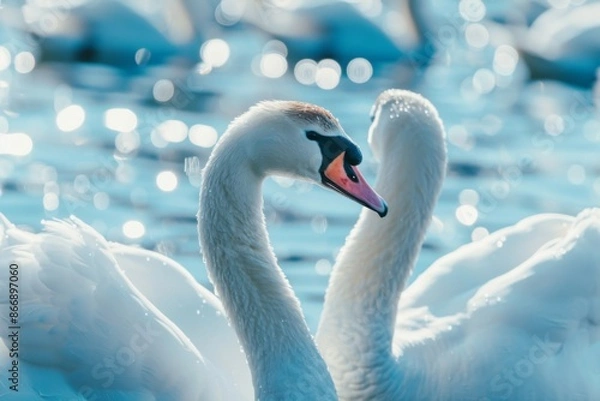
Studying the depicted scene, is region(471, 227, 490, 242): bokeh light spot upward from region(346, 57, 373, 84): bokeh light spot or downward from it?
downward

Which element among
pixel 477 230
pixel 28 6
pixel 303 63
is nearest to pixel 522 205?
pixel 477 230

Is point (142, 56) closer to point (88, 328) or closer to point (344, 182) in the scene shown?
point (88, 328)

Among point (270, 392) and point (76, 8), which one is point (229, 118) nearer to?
point (76, 8)

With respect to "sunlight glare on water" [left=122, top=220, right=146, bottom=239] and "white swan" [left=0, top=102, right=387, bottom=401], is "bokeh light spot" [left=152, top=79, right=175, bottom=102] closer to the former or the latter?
"sunlight glare on water" [left=122, top=220, right=146, bottom=239]

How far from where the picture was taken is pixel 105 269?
595 cm

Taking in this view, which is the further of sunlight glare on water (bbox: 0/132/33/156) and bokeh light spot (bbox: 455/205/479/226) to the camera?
sunlight glare on water (bbox: 0/132/33/156)

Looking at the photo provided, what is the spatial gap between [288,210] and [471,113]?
3.83 meters

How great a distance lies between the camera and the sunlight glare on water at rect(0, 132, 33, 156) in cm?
1192

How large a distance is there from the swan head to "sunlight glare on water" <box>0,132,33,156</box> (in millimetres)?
5693

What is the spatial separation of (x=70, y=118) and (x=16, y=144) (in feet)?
3.20

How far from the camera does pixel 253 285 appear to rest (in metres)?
5.73

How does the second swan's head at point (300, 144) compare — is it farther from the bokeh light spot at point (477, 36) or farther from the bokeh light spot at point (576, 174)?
the bokeh light spot at point (477, 36)

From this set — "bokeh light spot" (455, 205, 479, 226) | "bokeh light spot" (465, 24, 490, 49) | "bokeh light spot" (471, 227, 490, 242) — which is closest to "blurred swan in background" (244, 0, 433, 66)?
"bokeh light spot" (465, 24, 490, 49)

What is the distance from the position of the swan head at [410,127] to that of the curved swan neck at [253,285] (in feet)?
3.75
